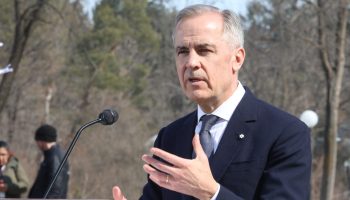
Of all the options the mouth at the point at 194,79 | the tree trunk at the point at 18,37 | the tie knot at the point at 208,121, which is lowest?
the tie knot at the point at 208,121

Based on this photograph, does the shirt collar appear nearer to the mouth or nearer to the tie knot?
the tie knot

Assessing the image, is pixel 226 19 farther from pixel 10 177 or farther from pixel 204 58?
pixel 10 177

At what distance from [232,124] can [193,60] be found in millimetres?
257

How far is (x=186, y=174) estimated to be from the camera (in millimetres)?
2238

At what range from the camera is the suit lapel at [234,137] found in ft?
8.41

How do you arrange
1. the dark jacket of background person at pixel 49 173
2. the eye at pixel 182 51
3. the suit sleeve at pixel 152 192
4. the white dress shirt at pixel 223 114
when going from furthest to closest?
the dark jacket of background person at pixel 49 173
the suit sleeve at pixel 152 192
the white dress shirt at pixel 223 114
the eye at pixel 182 51

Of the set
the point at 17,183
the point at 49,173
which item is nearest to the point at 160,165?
the point at 49,173

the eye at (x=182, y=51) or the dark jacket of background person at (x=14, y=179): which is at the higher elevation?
the eye at (x=182, y=51)

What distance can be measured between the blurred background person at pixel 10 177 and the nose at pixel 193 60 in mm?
6096

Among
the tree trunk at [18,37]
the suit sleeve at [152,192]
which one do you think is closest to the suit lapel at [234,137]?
the suit sleeve at [152,192]

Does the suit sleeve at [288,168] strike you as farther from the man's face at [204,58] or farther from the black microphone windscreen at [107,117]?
the black microphone windscreen at [107,117]

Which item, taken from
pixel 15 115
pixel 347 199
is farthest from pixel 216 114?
pixel 15 115

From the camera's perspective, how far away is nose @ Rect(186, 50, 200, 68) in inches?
98.9

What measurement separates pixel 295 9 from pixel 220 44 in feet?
45.4
